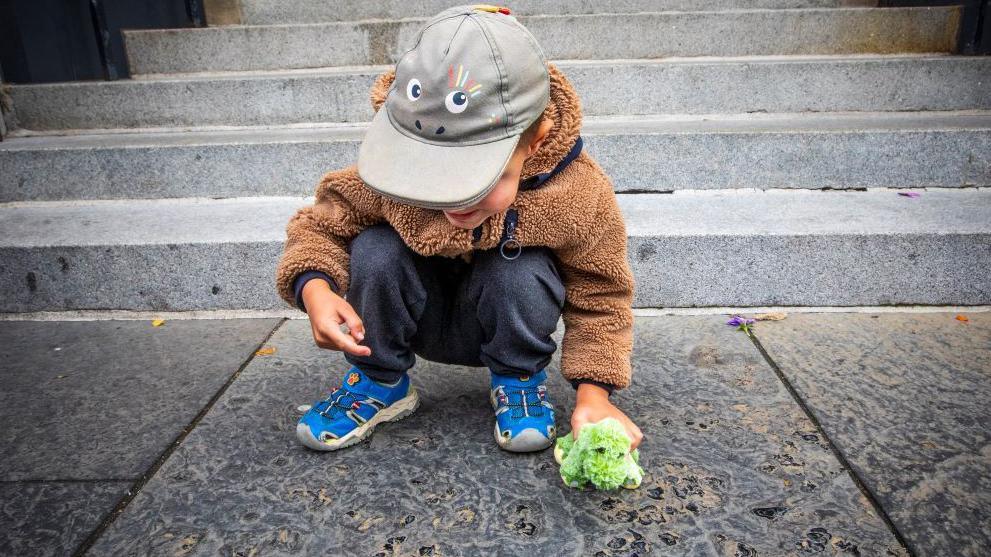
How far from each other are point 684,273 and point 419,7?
2.30 meters

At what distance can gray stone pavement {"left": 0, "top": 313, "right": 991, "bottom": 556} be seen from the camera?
104 centimetres

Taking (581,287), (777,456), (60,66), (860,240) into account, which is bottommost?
(777,456)

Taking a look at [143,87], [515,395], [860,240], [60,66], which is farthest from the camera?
[60,66]

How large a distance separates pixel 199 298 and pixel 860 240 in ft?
6.58

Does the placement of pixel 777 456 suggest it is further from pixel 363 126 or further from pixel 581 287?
pixel 363 126

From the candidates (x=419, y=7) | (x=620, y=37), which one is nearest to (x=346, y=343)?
(x=620, y=37)

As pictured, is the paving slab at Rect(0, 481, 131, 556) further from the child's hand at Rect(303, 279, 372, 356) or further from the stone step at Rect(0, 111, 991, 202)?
the stone step at Rect(0, 111, 991, 202)

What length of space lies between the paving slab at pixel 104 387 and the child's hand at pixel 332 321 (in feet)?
1.59

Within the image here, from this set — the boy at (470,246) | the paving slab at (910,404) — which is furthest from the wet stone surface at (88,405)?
the paving slab at (910,404)

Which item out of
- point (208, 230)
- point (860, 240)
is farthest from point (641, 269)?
point (208, 230)

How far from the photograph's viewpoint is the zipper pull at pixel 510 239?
1.19 meters

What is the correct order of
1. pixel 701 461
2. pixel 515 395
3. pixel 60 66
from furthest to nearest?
pixel 60 66 → pixel 515 395 → pixel 701 461

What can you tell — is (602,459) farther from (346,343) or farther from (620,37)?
(620,37)

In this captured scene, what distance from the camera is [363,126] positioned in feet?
8.72
